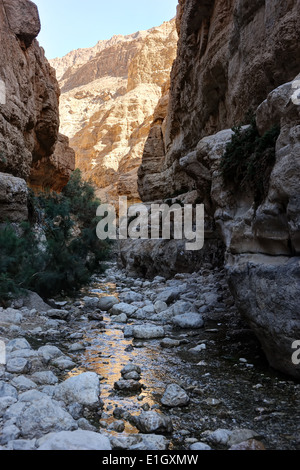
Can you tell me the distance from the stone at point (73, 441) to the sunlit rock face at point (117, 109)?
4038 cm

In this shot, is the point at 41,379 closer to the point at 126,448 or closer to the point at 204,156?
the point at 126,448

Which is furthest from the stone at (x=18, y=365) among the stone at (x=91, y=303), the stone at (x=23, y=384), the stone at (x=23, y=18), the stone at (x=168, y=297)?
the stone at (x=23, y=18)

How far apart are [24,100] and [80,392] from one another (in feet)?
50.4

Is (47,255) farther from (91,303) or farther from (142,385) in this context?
(142,385)

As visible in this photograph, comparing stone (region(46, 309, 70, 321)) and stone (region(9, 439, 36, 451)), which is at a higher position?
stone (region(9, 439, 36, 451))

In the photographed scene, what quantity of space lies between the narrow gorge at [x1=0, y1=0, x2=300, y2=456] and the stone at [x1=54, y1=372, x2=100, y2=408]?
19 mm

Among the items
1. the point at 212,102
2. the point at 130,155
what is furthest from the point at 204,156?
the point at 130,155

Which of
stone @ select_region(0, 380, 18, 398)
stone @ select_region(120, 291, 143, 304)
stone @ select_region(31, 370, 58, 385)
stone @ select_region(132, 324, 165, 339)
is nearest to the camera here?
stone @ select_region(0, 380, 18, 398)

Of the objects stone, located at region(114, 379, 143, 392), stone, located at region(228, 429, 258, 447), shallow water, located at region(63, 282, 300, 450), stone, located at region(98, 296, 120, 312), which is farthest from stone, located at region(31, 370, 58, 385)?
stone, located at region(98, 296, 120, 312)

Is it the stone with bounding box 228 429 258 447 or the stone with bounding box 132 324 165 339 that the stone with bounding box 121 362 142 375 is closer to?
the stone with bounding box 132 324 165 339

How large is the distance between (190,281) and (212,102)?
446 inches

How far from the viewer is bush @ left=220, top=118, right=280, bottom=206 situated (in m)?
5.46

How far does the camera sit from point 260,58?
1112 centimetres

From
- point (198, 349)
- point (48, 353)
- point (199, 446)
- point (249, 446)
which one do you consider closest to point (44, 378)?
point (48, 353)
